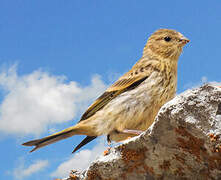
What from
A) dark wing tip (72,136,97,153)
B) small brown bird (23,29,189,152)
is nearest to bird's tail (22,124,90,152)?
small brown bird (23,29,189,152)

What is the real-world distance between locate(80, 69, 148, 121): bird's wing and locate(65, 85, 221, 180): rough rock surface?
1.71 meters

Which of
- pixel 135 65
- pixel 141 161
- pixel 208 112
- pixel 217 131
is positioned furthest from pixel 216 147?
pixel 135 65

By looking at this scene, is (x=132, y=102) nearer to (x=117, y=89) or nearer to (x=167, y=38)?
(x=117, y=89)

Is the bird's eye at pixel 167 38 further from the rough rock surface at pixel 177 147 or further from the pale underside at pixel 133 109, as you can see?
the rough rock surface at pixel 177 147

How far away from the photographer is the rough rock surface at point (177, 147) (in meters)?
2.15

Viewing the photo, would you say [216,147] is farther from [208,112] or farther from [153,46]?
[153,46]

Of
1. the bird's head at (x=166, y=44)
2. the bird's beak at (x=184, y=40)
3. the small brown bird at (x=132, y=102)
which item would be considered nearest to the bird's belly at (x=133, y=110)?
the small brown bird at (x=132, y=102)

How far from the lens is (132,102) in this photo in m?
4.27

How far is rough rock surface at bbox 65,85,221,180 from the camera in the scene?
2154 mm

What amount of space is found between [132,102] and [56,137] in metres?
1.29

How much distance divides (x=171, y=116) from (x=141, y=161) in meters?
0.66

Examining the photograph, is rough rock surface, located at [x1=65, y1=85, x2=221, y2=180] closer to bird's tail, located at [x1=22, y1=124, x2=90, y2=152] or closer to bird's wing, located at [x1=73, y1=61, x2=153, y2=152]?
bird's tail, located at [x1=22, y1=124, x2=90, y2=152]

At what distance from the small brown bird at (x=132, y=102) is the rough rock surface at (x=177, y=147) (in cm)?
128

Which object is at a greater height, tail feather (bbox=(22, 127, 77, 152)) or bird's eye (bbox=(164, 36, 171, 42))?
bird's eye (bbox=(164, 36, 171, 42))
